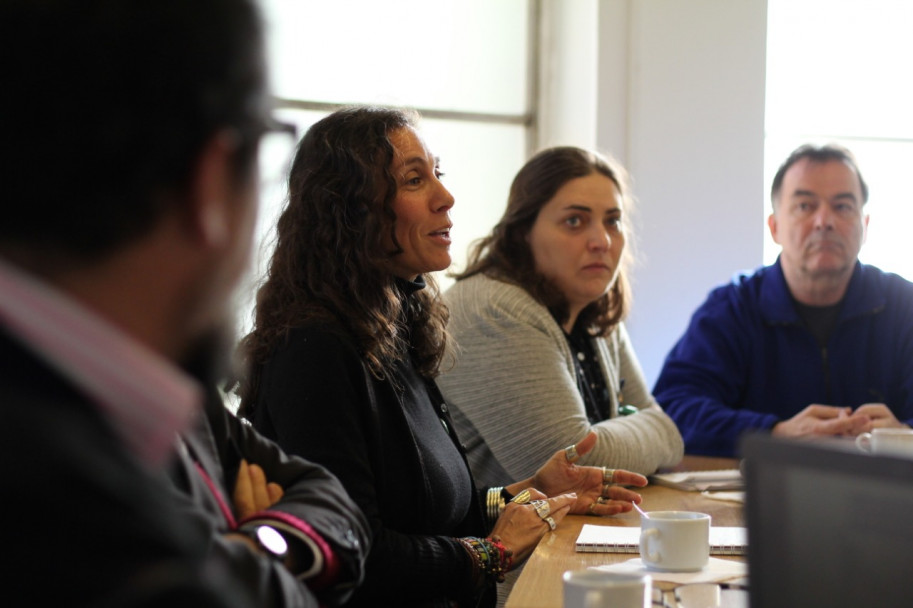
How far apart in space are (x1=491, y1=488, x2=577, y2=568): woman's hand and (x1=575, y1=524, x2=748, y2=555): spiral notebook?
81 mm

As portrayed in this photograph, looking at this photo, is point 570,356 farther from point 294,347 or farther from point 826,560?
point 826,560

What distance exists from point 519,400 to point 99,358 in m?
1.78

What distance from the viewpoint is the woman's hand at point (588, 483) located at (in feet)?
6.28

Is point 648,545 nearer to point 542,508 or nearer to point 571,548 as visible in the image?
point 571,548

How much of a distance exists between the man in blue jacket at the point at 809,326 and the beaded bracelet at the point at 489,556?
127 centimetres

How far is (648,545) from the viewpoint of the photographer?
138 centimetres

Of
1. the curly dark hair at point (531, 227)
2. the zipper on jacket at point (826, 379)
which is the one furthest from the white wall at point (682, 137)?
the curly dark hair at point (531, 227)

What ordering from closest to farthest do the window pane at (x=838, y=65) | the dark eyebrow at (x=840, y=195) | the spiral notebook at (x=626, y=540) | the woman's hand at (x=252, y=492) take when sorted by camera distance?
the woman's hand at (x=252, y=492)
the spiral notebook at (x=626, y=540)
the dark eyebrow at (x=840, y=195)
the window pane at (x=838, y=65)

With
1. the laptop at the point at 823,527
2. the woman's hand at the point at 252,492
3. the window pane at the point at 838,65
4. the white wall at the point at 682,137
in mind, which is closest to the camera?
the laptop at the point at 823,527

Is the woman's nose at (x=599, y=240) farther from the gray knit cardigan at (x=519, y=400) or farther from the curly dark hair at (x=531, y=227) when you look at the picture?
the gray knit cardigan at (x=519, y=400)

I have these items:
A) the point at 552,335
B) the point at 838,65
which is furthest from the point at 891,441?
the point at 838,65

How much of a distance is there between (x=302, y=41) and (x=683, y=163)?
155 cm

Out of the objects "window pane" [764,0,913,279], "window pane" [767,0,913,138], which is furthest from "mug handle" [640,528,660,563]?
"window pane" [767,0,913,138]

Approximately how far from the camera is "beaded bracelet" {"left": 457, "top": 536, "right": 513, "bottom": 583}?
1.68 m
